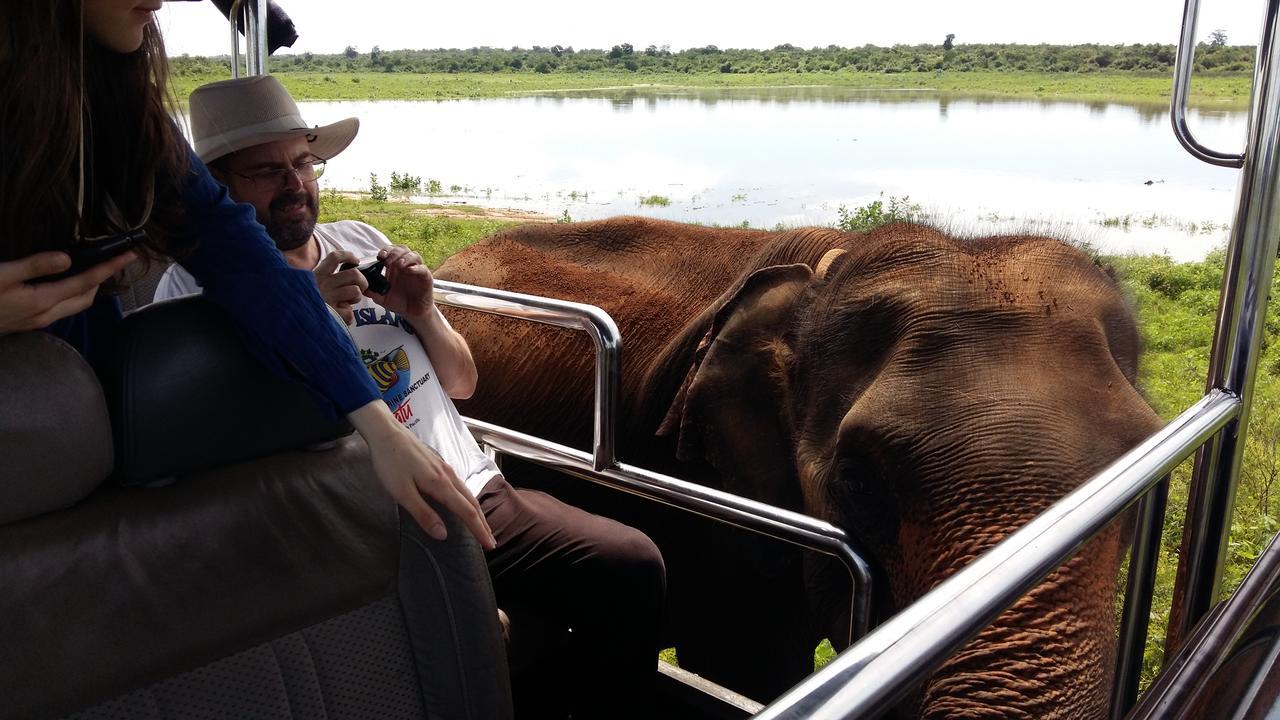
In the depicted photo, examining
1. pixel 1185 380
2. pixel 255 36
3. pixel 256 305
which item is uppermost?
pixel 255 36

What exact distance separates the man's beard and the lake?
24.7 ft

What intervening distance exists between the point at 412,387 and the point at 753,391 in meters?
1.28

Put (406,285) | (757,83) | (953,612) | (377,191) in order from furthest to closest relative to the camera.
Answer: (757,83), (377,191), (406,285), (953,612)

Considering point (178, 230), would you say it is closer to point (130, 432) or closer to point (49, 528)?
point (130, 432)

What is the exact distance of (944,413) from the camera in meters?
2.76

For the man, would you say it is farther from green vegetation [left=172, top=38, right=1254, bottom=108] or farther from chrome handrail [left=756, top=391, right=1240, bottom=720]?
green vegetation [left=172, top=38, right=1254, bottom=108]

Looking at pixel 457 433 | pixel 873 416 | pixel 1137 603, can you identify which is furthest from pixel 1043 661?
pixel 457 433

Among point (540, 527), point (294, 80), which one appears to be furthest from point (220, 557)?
point (294, 80)

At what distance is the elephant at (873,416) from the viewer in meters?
2.29

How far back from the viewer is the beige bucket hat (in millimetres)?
2516

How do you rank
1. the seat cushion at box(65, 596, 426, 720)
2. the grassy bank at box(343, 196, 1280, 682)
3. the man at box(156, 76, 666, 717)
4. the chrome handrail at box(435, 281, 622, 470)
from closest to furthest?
1. the seat cushion at box(65, 596, 426, 720)
2. the man at box(156, 76, 666, 717)
3. the chrome handrail at box(435, 281, 622, 470)
4. the grassy bank at box(343, 196, 1280, 682)

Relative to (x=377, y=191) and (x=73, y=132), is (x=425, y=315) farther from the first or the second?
(x=377, y=191)

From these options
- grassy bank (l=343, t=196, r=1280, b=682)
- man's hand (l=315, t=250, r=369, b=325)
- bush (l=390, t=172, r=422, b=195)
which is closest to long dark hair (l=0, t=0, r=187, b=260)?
man's hand (l=315, t=250, r=369, b=325)

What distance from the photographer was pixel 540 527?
2.35 metres
